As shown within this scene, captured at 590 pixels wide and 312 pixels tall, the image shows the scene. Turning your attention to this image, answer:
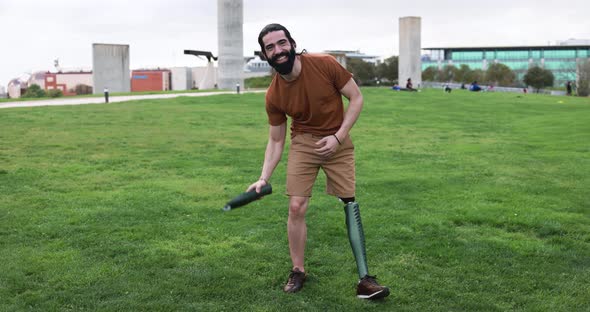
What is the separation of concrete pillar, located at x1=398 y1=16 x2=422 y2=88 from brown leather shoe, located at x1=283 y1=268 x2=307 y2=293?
59.7 metres

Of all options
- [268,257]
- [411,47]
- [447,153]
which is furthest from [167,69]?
[268,257]

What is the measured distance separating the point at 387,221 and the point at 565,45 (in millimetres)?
150248

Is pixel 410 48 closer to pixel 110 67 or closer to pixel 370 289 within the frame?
pixel 110 67

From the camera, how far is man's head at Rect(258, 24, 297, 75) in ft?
16.0

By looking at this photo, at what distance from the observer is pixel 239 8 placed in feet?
177

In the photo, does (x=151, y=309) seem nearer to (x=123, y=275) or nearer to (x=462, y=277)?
(x=123, y=275)

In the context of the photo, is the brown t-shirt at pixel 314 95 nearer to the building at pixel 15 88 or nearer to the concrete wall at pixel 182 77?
the concrete wall at pixel 182 77

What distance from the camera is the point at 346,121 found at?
5.08 m

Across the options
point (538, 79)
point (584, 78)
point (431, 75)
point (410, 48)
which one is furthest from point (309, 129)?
point (431, 75)

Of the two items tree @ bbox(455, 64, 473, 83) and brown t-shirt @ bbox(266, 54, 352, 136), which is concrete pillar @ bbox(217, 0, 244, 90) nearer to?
brown t-shirt @ bbox(266, 54, 352, 136)

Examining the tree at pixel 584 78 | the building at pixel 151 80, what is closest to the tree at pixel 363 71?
the building at pixel 151 80

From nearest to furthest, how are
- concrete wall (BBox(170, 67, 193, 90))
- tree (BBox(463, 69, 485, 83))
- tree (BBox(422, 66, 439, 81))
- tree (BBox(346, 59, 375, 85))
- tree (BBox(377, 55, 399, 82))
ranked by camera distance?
concrete wall (BBox(170, 67, 193, 90)) → tree (BBox(346, 59, 375, 85)) → tree (BBox(377, 55, 399, 82)) → tree (BBox(463, 69, 485, 83)) → tree (BBox(422, 66, 439, 81))

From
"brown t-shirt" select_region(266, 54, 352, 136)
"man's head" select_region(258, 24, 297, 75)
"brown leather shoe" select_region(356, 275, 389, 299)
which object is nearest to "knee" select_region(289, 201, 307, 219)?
"brown t-shirt" select_region(266, 54, 352, 136)

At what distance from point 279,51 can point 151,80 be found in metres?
104
